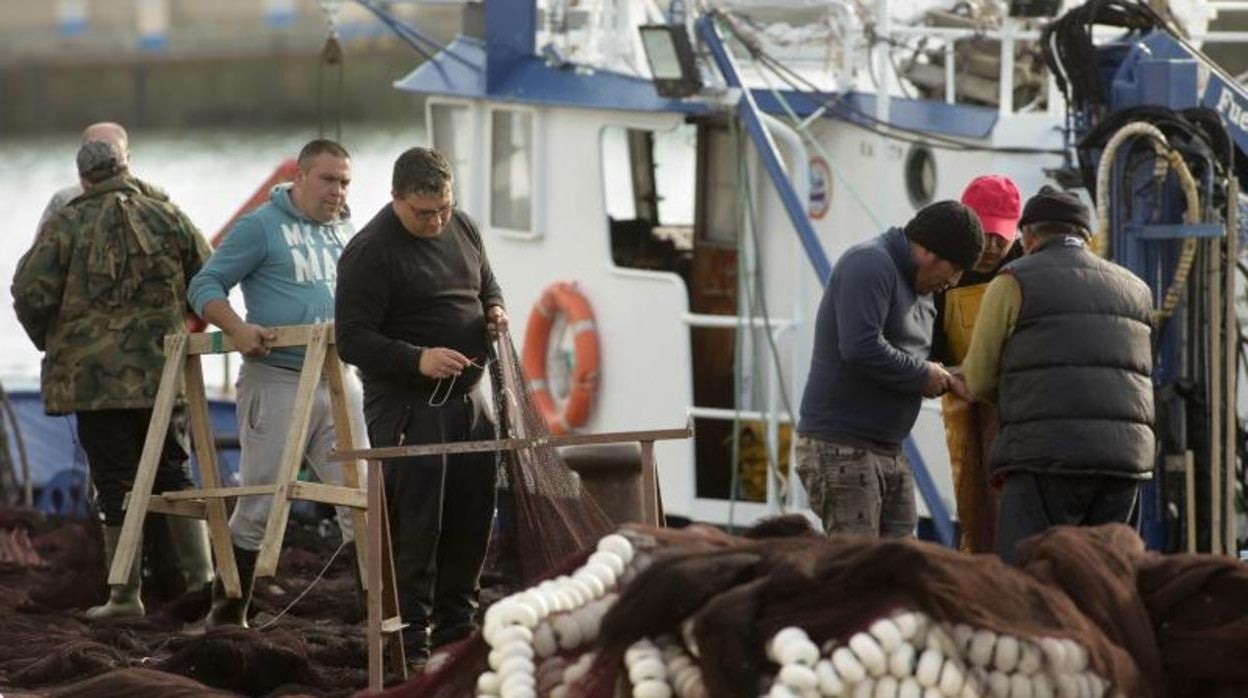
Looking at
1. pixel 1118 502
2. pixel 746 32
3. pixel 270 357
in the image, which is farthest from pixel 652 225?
pixel 1118 502

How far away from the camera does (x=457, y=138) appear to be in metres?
15.3

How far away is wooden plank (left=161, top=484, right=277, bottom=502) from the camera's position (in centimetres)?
838

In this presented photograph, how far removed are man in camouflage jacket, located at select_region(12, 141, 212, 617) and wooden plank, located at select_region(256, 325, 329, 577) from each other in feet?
5.07

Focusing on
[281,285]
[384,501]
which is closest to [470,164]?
[281,285]

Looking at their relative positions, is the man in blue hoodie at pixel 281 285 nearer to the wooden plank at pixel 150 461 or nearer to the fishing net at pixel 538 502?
the wooden plank at pixel 150 461

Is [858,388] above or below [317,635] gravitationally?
above

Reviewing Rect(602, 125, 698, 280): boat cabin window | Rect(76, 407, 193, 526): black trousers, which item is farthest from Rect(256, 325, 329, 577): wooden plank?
Rect(602, 125, 698, 280): boat cabin window

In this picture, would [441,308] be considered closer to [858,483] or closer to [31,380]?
[858,483]

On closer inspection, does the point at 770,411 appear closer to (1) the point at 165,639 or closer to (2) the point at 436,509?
(1) the point at 165,639

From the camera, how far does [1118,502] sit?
7430 mm

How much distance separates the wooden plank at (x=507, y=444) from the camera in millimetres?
6844

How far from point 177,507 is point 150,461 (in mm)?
261

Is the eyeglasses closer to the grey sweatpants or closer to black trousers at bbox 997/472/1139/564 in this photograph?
the grey sweatpants

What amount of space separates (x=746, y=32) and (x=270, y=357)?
17.0 ft
